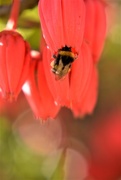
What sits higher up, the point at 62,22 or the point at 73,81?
the point at 62,22

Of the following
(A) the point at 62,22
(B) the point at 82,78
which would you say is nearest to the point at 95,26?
(B) the point at 82,78

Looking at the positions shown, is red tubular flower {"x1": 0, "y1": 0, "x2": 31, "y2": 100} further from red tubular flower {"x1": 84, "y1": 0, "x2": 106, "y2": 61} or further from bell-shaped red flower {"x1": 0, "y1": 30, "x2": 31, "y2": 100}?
red tubular flower {"x1": 84, "y1": 0, "x2": 106, "y2": 61}

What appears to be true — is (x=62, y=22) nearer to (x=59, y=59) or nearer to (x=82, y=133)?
(x=59, y=59)

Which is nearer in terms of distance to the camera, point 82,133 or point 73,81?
point 73,81

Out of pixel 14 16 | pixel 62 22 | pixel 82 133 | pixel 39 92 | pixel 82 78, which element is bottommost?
pixel 82 133

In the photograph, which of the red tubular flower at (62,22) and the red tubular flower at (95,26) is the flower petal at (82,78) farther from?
the red tubular flower at (62,22)

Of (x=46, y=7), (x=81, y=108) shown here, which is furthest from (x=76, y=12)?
(x=81, y=108)

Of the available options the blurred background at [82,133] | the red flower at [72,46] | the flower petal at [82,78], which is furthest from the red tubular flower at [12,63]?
the blurred background at [82,133]
